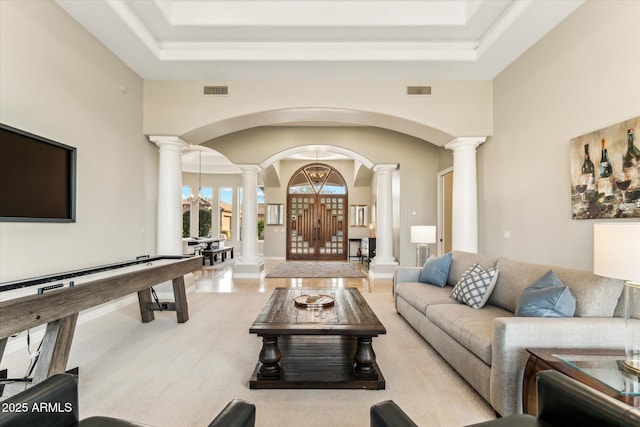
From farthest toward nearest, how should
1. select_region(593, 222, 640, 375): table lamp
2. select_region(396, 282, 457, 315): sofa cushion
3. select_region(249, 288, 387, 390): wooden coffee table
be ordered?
select_region(396, 282, 457, 315): sofa cushion → select_region(249, 288, 387, 390): wooden coffee table → select_region(593, 222, 640, 375): table lamp

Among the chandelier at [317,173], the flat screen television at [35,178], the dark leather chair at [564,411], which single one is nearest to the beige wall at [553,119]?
the dark leather chair at [564,411]

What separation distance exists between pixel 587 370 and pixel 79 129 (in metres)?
5.07

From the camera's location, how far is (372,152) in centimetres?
775

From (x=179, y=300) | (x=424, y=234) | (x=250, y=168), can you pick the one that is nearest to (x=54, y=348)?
(x=179, y=300)

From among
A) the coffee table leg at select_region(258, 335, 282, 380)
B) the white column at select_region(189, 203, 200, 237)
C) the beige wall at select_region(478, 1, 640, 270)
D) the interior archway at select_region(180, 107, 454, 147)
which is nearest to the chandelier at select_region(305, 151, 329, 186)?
the white column at select_region(189, 203, 200, 237)

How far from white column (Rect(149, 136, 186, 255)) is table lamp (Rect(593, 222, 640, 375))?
17.9ft

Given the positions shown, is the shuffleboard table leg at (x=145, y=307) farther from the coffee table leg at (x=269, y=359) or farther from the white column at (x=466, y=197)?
the white column at (x=466, y=197)

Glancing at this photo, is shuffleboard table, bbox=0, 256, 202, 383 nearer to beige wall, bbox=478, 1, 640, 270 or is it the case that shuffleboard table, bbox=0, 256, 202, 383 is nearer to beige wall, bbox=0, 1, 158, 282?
beige wall, bbox=0, 1, 158, 282

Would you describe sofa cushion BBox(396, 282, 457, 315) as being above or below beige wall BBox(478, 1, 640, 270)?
below

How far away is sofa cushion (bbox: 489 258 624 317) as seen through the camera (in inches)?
87.4

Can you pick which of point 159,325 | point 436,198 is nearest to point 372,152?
point 436,198

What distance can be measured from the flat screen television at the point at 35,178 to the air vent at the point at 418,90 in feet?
15.4

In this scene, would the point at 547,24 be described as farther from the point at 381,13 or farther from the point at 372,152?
the point at 372,152

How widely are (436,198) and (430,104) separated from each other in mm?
2845
